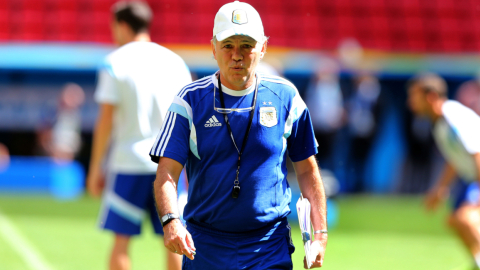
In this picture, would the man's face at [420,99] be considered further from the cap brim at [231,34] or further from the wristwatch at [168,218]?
the wristwatch at [168,218]

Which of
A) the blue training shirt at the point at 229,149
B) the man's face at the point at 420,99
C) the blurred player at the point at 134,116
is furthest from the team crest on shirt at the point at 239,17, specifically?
the man's face at the point at 420,99

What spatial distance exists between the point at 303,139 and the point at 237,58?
2.04ft

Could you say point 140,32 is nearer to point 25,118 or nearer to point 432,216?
point 432,216

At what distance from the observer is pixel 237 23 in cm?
346

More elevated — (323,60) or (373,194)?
(323,60)

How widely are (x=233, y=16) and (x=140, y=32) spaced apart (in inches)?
89.9

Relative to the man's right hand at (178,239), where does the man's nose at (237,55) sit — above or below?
above

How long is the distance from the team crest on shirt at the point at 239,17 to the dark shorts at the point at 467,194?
4716mm

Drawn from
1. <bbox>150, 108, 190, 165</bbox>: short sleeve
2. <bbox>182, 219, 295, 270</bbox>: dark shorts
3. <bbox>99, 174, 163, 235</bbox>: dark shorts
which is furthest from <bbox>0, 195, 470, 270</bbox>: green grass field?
<bbox>150, 108, 190, 165</bbox>: short sleeve

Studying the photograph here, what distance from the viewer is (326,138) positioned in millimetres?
14617

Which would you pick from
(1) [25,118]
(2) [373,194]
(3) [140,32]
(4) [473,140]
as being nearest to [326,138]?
(2) [373,194]

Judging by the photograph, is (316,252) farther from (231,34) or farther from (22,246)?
(22,246)

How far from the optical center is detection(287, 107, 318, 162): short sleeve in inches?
147

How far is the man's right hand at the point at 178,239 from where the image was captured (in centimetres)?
323
